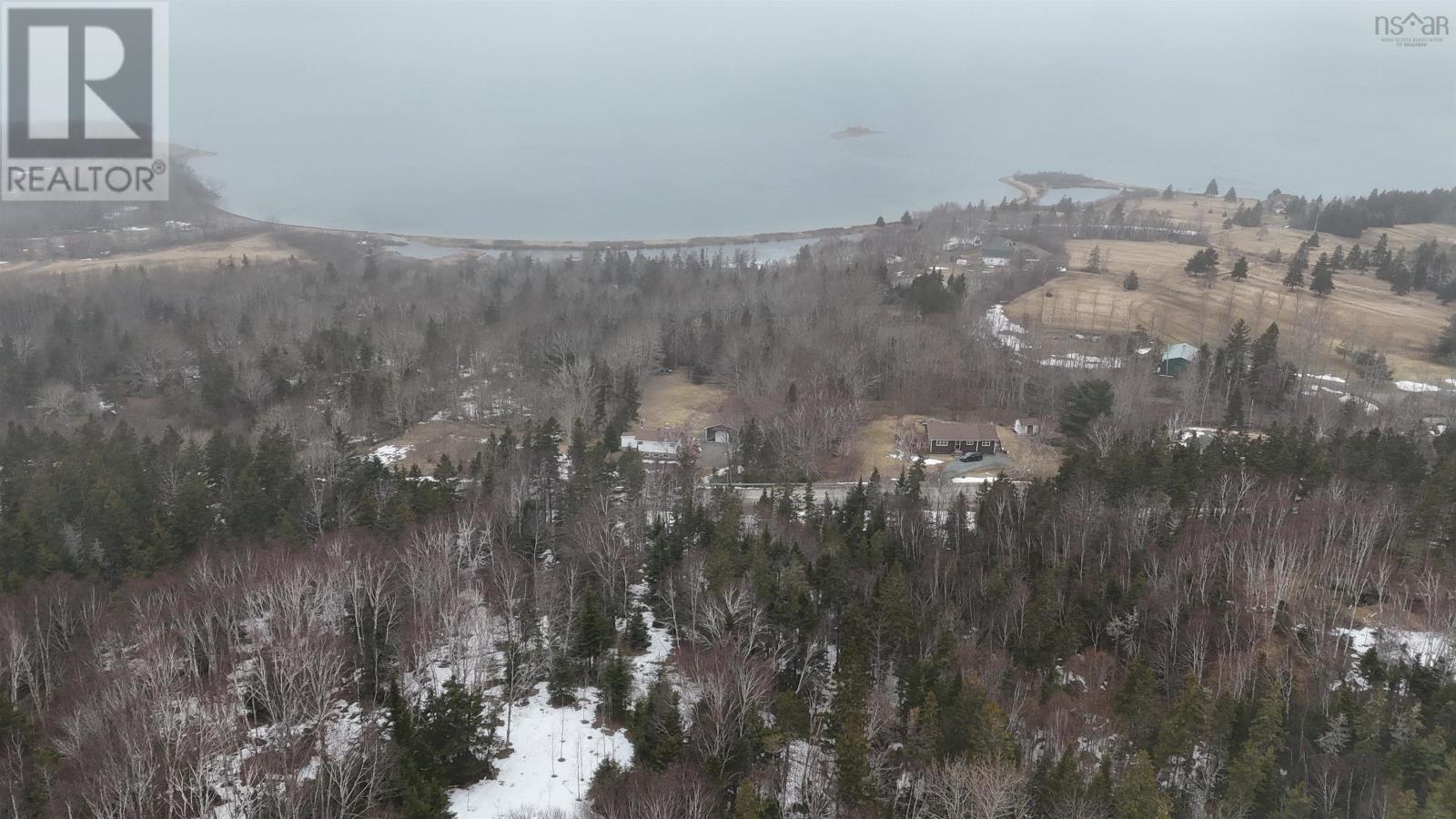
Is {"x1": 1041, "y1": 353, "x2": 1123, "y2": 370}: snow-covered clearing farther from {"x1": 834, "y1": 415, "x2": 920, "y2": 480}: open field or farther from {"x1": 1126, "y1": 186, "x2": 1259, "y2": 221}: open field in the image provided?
{"x1": 1126, "y1": 186, "x2": 1259, "y2": 221}: open field

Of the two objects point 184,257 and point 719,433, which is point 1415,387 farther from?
point 184,257

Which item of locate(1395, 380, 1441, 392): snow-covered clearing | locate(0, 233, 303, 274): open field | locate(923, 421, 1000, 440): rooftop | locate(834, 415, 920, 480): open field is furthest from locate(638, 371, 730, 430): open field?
locate(0, 233, 303, 274): open field

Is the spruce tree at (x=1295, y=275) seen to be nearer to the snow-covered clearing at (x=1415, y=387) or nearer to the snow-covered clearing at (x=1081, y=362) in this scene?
the snow-covered clearing at (x=1415, y=387)

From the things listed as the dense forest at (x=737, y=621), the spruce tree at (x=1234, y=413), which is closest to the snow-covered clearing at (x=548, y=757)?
the dense forest at (x=737, y=621)

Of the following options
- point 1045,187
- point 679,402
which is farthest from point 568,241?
point 1045,187

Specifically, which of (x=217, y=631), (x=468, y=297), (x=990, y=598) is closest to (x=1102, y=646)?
(x=990, y=598)
